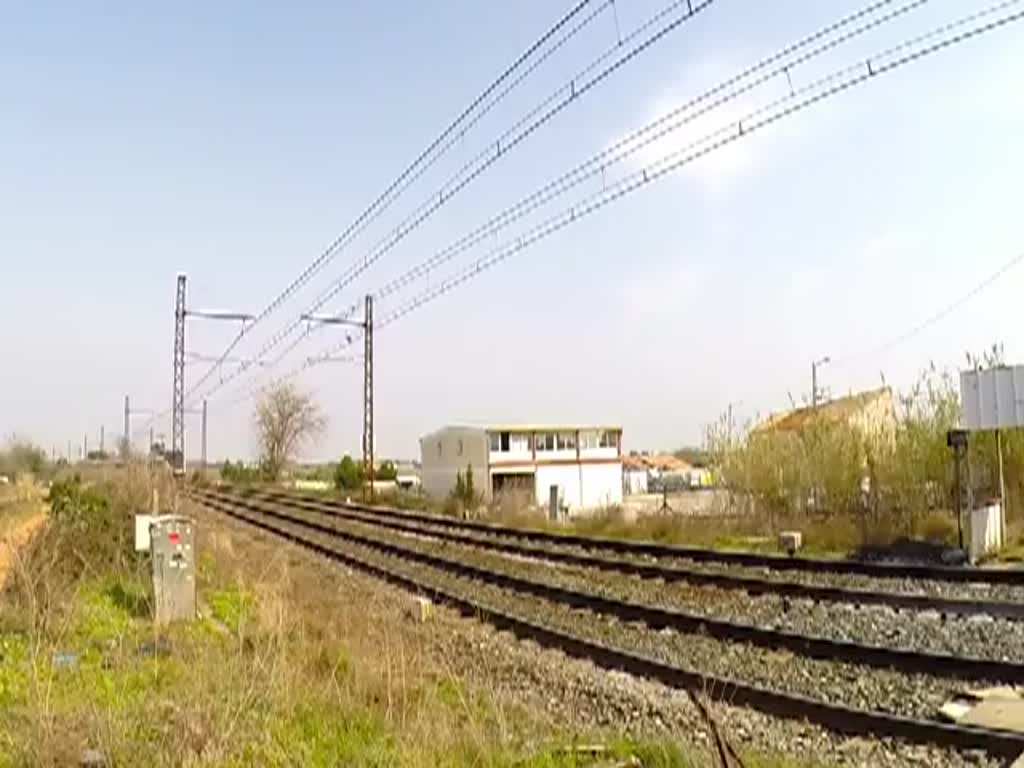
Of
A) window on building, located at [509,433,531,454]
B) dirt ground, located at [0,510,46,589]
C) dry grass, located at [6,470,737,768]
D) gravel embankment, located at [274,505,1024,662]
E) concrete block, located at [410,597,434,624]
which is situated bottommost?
concrete block, located at [410,597,434,624]

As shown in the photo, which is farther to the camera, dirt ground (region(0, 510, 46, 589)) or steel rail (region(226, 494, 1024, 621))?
dirt ground (region(0, 510, 46, 589))

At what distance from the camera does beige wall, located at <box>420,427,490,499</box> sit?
55.8 metres

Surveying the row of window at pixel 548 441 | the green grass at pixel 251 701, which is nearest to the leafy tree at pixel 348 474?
the row of window at pixel 548 441

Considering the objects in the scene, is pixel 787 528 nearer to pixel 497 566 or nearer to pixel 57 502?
pixel 497 566

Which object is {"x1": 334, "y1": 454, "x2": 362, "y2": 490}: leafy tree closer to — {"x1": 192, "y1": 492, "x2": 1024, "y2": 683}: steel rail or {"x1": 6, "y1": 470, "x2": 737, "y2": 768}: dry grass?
{"x1": 192, "y1": 492, "x2": 1024, "y2": 683}: steel rail

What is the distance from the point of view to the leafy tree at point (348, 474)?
6191 centimetres

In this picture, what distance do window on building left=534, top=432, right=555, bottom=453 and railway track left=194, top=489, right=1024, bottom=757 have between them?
38764mm

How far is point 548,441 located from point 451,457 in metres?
6.56

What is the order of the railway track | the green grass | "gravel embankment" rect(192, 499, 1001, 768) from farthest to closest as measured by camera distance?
the railway track, "gravel embankment" rect(192, 499, 1001, 768), the green grass

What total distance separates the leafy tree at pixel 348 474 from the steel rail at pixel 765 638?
44165 millimetres

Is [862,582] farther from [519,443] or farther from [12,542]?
[519,443]

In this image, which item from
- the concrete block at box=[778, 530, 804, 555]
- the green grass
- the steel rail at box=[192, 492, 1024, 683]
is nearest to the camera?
the green grass

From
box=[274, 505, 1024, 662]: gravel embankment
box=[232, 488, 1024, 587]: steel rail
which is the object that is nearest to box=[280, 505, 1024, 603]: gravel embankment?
box=[232, 488, 1024, 587]: steel rail

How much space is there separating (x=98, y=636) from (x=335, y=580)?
8545 millimetres
